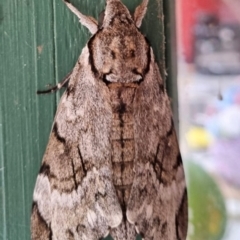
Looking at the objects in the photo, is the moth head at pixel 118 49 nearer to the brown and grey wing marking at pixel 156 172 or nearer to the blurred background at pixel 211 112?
the brown and grey wing marking at pixel 156 172

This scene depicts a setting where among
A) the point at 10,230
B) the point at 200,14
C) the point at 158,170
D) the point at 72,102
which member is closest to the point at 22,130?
the point at 72,102

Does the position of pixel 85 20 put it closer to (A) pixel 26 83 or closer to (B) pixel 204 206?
(A) pixel 26 83

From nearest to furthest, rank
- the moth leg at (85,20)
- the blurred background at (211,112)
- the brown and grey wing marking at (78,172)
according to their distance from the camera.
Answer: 1. the brown and grey wing marking at (78,172)
2. the moth leg at (85,20)
3. the blurred background at (211,112)

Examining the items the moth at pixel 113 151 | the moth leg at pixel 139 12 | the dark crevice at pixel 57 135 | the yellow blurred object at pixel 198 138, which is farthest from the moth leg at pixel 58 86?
the yellow blurred object at pixel 198 138

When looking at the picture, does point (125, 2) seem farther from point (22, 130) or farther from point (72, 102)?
point (22, 130)

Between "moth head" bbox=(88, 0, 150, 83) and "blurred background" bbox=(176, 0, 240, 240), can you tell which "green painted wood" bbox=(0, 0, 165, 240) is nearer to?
"moth head" bbox=(88, 0, 150, 83)
